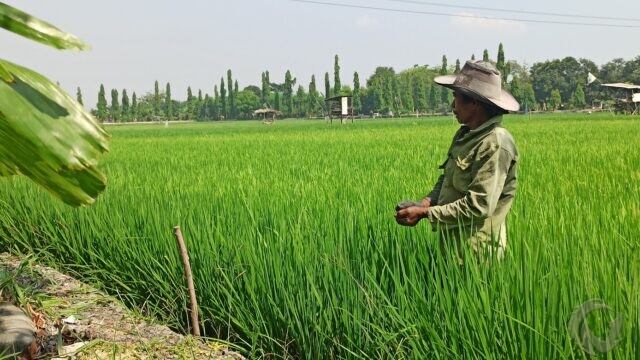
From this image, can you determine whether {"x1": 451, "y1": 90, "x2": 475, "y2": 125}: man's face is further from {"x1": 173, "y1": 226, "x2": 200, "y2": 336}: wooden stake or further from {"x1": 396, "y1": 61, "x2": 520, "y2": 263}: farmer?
{"x1": 173, "y1": 226, "x2": 200, "y2": 336}: wooden stake

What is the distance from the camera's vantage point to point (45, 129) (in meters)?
0.30

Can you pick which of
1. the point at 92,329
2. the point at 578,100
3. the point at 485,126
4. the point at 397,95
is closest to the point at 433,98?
the point at 397,95

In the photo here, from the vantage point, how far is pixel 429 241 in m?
2.14

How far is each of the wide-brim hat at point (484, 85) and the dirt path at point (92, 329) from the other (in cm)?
107

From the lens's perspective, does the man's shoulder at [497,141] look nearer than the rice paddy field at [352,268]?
No

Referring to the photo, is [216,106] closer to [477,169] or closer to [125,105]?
[125,105]

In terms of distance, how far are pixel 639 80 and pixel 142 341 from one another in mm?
64022

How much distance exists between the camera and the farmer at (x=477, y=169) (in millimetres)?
1719

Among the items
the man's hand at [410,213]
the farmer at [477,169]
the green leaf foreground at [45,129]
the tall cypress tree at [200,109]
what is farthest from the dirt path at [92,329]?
the tall cypress tree at [200,109]

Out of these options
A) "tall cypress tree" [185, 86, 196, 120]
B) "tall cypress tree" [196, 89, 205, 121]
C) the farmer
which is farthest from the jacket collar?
"tall cypress tree" [185, 86, 196, 120]

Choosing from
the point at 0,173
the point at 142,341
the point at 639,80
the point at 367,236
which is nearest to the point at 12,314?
the point at 142,341

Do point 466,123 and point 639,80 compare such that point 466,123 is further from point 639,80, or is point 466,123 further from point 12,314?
point 639,80

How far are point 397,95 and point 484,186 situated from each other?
6558 centimetres

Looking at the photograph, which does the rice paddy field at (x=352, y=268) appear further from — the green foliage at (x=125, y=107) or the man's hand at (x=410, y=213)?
the green foliage at (x=125, y=107)
